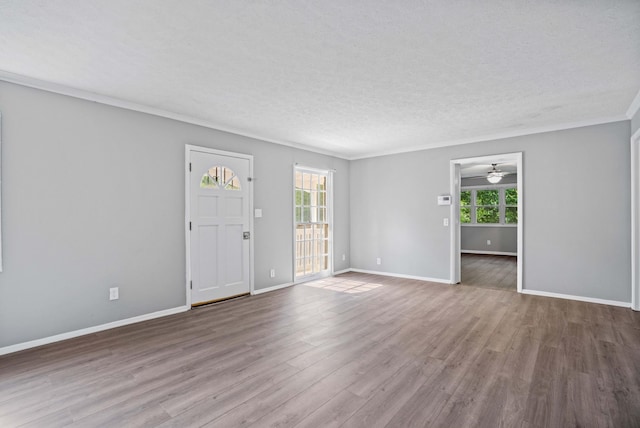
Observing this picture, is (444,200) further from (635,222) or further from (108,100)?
(108,100)

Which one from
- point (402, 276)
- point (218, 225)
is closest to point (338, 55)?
point (218, 225)

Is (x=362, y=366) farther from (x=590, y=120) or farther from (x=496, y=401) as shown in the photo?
(x=590, y=120)

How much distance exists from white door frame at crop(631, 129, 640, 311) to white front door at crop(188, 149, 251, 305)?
17.1ft

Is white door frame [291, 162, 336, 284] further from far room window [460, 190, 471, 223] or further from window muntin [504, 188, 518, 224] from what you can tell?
window muntin [504, 188, 518, 224]

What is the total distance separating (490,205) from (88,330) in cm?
1033

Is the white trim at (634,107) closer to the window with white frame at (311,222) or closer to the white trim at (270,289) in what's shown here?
the window with white frame at (311,222)

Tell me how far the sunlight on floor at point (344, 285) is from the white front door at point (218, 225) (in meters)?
1.36

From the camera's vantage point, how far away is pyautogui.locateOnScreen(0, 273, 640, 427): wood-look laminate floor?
2053 millimetres

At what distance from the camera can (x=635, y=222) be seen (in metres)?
4.14

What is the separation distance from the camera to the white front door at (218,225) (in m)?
4.37

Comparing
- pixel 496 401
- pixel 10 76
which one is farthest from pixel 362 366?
pixel 10 76

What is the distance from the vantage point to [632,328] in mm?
3541

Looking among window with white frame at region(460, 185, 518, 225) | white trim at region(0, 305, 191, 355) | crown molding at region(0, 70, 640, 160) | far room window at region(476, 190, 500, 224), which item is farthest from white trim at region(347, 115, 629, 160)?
far room window at region(476, 190, 500, 224)

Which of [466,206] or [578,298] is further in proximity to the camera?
[466,206]
